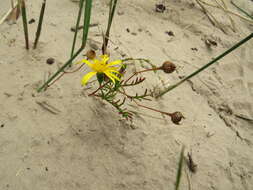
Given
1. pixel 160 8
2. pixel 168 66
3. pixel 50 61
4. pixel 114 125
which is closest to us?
pixel 168 66

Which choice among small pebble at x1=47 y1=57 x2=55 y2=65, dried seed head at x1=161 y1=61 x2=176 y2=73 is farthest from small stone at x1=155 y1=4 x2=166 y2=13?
dried seed head at x1=161 y1=61 x2=176 y2=73

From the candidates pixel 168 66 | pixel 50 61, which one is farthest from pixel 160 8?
pixel 168 66

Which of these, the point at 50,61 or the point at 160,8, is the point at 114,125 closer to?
the point at 50,61

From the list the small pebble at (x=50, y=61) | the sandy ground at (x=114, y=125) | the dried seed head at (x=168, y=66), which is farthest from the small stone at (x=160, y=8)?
the dried seed head at (x=168, y=66)

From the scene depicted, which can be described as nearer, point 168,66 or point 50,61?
point 168,66

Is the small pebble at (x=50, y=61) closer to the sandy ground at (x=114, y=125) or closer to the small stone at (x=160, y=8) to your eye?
the sandy ground at (x=114, y=125)

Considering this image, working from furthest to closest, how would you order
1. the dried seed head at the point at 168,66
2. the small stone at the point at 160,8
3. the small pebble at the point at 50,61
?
the small stone at the point at 160,8 → the small pebble at the point at 50,61 → the dried seed head at the point at 168,66

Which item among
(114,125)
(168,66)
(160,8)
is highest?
(168,66)

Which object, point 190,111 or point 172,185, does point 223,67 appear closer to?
point 190,111

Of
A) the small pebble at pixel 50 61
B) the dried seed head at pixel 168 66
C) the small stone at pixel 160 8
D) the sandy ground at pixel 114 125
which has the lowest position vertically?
the sandy ground at pixel 114 125
